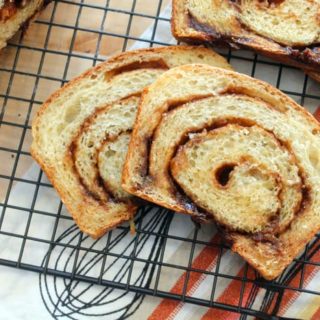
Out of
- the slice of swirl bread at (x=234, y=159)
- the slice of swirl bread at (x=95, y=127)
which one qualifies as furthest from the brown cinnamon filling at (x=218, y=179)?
the slice of swirl bread at (x=95, y=127)

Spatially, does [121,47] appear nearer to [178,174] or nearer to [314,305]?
[178,174]

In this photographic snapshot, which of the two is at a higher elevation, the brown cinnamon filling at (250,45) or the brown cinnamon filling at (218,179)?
the brown cinnamon filling at (250,45)

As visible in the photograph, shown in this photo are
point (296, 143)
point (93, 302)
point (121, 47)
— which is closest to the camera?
point (296, 143)

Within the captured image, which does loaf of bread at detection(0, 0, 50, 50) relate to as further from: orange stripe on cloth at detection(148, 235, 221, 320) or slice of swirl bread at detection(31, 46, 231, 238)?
orange stripe on cloth at detection(148, 235, 221, 320)

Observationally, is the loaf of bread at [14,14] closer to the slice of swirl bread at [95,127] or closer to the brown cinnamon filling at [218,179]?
the slice of swirl bread at [95,127]

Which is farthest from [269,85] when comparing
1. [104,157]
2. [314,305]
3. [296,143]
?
[314,305]

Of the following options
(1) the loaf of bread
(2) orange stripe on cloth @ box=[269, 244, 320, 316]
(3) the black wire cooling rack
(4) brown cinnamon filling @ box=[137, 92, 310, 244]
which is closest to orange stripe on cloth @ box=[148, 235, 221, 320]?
(3) the black wire cooling rack
